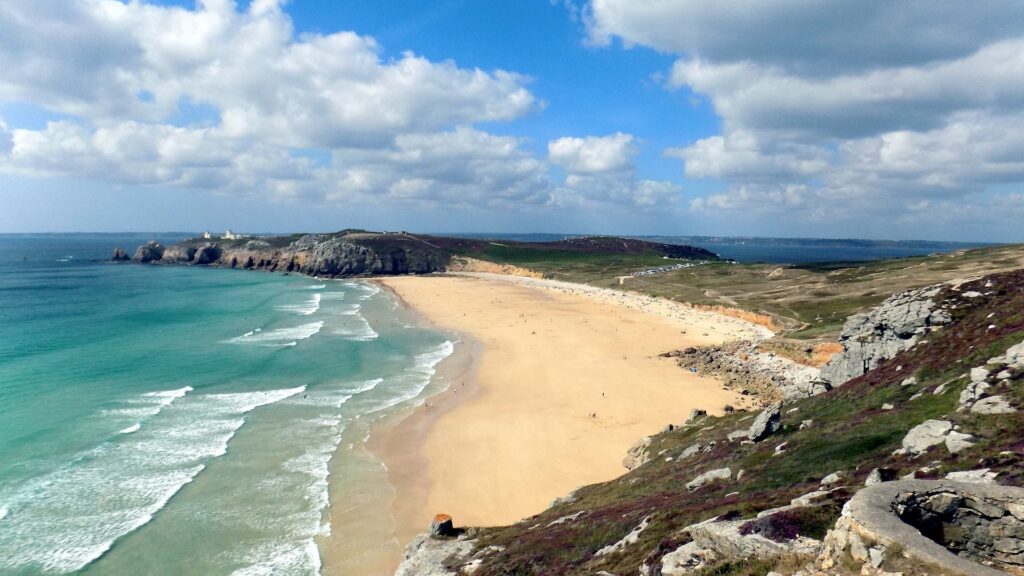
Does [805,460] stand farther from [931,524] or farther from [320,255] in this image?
[320,255]

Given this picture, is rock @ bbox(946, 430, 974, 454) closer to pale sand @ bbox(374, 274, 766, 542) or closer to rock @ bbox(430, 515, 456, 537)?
pale sand @ bbox(374, 274, 766, 542)

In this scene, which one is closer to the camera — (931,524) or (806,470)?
(931,524)

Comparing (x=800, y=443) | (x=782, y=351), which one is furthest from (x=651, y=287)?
(x=800, y=443)

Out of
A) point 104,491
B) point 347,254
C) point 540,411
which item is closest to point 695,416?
point 540,411

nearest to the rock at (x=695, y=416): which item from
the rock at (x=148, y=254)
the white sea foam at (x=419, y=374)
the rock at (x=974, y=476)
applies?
the rock at (x=974, y=476)

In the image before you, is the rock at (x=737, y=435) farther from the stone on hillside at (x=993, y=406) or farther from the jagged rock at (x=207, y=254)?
the jagged rock at (x=207, y=254)

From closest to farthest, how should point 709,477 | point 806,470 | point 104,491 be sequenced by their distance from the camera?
point 806,470, point 709,477, point 104,491
